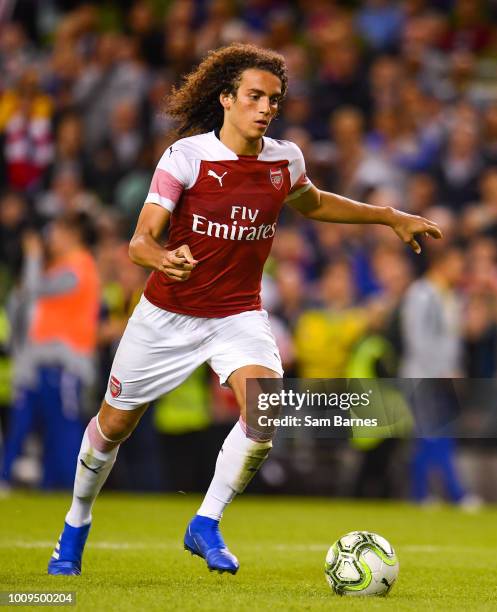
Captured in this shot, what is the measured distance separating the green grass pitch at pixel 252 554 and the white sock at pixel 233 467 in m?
0.38

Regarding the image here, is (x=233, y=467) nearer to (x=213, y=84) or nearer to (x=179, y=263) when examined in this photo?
(x=179, y=263)

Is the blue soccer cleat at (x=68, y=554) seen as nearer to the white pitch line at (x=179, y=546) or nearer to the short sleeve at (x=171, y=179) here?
the white pitch line at (x=179, y=546)

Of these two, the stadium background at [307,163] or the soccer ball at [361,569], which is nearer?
the soccer ball at [361,569]

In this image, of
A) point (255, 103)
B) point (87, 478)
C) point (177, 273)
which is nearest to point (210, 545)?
point (87, 478)

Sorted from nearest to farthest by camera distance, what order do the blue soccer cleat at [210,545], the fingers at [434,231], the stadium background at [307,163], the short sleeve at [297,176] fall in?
the blue soccer cleat at [210,545] < the short sleeve at [297,176] < the fingers at [434,231] < the stadium background at [307,163]

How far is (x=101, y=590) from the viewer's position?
227 inches

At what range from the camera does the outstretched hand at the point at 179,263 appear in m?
5.42

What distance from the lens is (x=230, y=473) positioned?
20.5 ft

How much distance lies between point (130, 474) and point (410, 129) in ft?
17.2

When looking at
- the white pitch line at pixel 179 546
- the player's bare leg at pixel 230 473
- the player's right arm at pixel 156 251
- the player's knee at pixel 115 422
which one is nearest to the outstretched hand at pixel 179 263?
the player's right arm at pixel 156 251

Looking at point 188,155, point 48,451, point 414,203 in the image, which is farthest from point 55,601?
point 414,203

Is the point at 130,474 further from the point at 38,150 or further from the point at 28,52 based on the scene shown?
the point at 28,52

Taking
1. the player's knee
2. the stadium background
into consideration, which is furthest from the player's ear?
the stadium background

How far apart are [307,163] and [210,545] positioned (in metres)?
8.98
